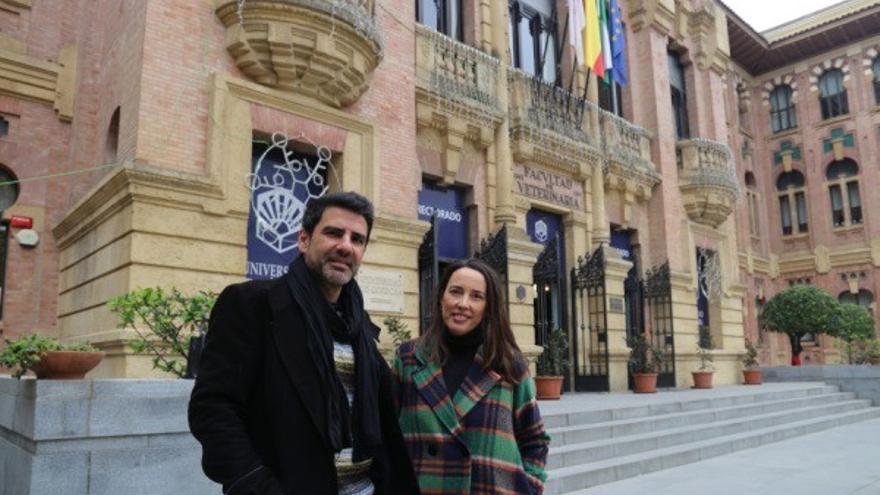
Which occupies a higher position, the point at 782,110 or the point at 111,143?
the point at 782,110

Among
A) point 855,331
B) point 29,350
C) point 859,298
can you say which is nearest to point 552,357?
point 29,350

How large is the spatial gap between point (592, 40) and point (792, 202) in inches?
754

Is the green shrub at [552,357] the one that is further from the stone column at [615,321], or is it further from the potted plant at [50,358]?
the potted plant at [50,358]

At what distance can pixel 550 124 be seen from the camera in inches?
568

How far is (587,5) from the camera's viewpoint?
1476 centimetres

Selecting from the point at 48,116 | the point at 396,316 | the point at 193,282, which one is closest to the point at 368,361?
the point at 193,282

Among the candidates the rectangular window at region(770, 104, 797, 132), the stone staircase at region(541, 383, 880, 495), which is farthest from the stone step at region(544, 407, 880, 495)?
the rectangular window at region(770, 104, 797, 132)

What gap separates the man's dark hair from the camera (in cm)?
245

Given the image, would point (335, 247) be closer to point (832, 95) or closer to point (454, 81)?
point (454, 81)

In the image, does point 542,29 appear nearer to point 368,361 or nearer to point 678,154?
point 678,154

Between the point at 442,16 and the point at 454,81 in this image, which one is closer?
the point at 454,81

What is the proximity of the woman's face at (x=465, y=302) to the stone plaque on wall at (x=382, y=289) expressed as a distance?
6.80 meters

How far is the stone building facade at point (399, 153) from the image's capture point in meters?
8.30

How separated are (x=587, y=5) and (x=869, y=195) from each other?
1916 centimetres
